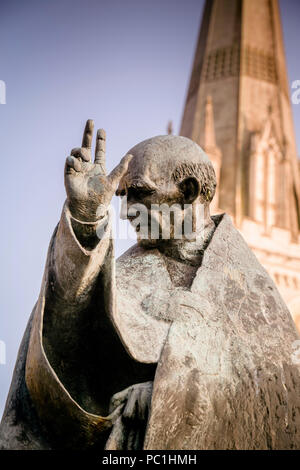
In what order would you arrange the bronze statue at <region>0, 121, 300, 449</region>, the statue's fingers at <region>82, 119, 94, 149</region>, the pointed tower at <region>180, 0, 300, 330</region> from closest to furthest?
the bronze statue at <region>0, 121, 300, 449</region>
the statue's fingers at <region>82, 119, 94, 149</region>
the pointed tower at <region>180, 0, 300, 330</region>

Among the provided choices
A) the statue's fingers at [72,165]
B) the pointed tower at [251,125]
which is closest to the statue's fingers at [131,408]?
the statue's fingers at [72,165]

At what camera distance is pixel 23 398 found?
5203 millimetres

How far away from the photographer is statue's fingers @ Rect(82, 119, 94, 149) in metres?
5.28

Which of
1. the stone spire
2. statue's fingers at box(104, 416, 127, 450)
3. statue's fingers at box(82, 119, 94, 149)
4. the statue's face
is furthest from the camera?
the stone spire

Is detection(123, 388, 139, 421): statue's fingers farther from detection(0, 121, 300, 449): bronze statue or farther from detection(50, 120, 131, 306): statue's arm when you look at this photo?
detection(50, 120, 131, 306): statue's arm

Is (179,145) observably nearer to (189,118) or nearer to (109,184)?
(109,184)

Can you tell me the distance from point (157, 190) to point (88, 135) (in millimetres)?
664

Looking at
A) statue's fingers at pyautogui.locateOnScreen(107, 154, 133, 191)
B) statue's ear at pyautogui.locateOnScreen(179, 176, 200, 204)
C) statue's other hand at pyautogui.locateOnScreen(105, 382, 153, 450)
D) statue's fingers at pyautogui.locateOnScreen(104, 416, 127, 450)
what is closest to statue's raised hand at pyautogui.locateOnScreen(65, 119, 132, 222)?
statue's fingers at pyautogui.locateOnScreen(107, 154, 133, 191)

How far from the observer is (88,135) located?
5.30m

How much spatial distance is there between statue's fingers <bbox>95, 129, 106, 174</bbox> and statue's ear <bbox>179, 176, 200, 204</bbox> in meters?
0.73

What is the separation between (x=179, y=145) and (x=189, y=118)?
2183 inches

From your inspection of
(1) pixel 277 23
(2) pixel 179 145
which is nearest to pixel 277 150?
(1) pixel 277 23

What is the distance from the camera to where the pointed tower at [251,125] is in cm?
5251
